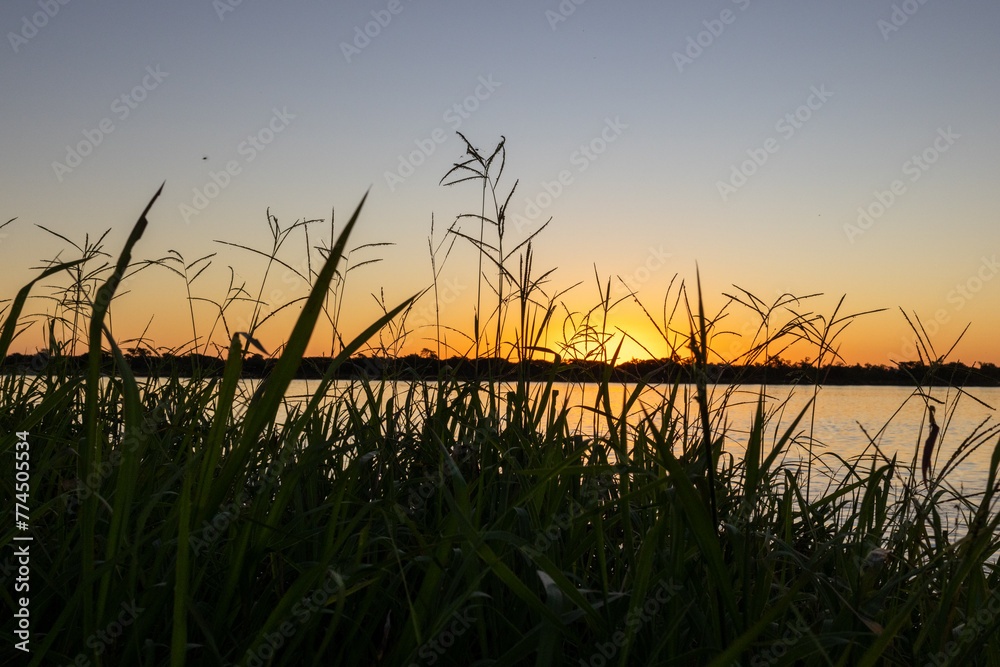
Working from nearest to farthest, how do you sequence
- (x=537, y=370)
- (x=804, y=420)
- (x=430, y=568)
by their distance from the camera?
(x=430, y=568), (x=537, y=370), (x=804, y=420)

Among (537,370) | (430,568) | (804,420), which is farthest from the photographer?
(804,420)

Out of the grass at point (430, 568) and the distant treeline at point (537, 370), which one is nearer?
the grass at point (430, 568)

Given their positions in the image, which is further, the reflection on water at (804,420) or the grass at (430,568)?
the reflection on water at (804,420)

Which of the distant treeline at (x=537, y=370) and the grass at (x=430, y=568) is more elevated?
the distant treeline at (x=537, y=370)

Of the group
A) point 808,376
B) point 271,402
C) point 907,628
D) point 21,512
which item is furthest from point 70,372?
point 907,628

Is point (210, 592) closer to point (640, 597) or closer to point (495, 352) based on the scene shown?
point (640, 597)

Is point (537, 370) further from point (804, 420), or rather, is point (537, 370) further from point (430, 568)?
point (804, 420)

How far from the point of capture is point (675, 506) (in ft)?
4.57

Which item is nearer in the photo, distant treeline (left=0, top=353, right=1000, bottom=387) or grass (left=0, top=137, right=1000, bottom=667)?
grass (left=0, top=137, right=1000, bottom=667)

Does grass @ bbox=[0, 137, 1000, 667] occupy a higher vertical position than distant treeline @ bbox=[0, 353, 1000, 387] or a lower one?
lower

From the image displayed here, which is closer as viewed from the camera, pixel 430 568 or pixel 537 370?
pixel 430 568

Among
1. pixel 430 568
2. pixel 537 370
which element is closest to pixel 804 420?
pixel 537 370

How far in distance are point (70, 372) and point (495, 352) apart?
1890 millimetres

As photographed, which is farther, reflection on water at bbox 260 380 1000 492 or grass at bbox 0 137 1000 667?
reflection on water at bbox 260 380 1000 492
